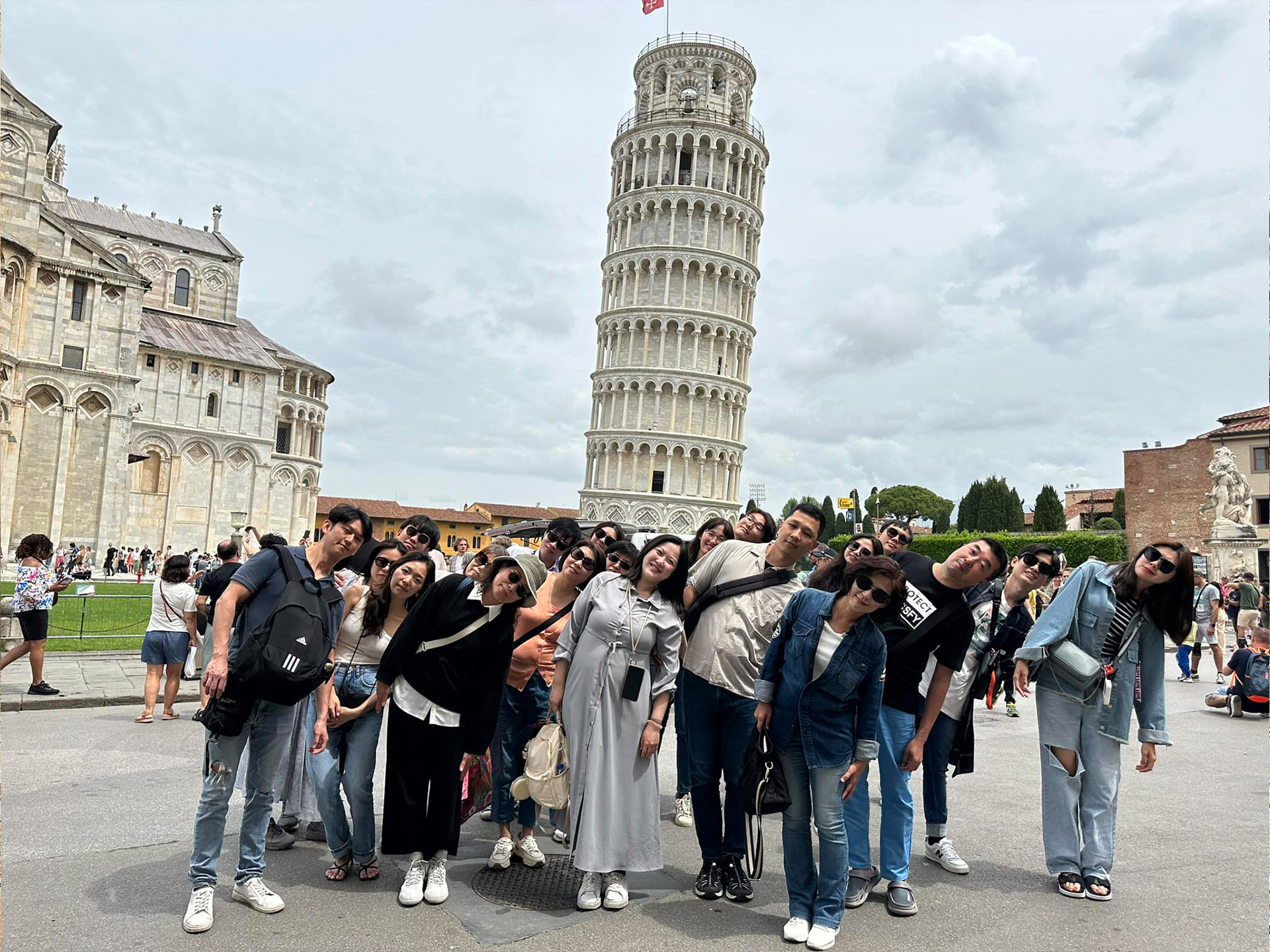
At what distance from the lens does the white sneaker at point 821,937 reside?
3.91 meters

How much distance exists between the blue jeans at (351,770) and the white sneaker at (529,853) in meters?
0.92

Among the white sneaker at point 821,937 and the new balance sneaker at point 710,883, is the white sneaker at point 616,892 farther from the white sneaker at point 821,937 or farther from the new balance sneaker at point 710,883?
the white sneaker at point 821,937

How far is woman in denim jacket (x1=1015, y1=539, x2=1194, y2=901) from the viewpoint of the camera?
4.82 metres

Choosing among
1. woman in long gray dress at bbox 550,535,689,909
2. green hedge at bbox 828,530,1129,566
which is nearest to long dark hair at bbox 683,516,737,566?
woman in long gray dress at bbox 550,535,689,909

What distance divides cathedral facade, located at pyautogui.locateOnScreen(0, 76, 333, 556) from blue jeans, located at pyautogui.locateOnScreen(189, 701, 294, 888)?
3200 centimetres

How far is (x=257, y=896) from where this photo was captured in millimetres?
4098

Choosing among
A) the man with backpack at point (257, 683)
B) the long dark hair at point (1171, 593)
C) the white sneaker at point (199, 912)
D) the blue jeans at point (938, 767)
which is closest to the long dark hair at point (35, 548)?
the man with backpack at point (257, 683)

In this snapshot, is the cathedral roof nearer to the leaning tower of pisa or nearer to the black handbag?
the leaning tower of pisa

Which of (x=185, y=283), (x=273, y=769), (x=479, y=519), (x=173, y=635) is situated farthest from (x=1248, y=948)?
(x=479, y=519)

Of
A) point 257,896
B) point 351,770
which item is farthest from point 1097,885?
point 257,896

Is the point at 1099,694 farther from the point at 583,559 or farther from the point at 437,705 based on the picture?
the point at 437,705

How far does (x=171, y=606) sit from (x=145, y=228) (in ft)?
217

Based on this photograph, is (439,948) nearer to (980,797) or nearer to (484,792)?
(484,792)

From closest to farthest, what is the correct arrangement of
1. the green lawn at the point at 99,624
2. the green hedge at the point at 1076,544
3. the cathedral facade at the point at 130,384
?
the green lawn at the point at 99,624, the cathedral facade at the point at 130,384, the green hedge at the point at 1076,544
